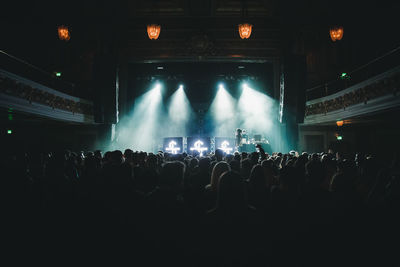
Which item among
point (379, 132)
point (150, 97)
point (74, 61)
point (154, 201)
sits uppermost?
point (74, 61)

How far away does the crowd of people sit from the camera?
11.0 ft

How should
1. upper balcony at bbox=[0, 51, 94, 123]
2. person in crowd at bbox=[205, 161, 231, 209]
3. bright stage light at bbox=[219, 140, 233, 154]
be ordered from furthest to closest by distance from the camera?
1. bright stage light at bbox=[219, 140, 233, 154]
2. upper balcony at bbox=[0, 51, 94, 123]
3. person in crowd at bbox=[205, 161, 231, 209]

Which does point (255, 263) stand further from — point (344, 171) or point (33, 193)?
point (33, 193)

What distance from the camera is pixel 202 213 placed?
4676 millimetres

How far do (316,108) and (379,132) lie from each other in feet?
18.1

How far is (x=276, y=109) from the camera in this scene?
1459cm

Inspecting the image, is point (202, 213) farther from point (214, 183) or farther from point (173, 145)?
point (173, 145)

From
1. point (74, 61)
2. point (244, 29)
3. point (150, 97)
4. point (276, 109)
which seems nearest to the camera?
point (244, 29)

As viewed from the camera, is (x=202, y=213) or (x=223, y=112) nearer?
(x=202, y=213)

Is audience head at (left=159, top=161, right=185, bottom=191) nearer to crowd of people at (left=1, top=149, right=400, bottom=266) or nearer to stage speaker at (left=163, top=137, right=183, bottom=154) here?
crowd of people at (left=1, top=149, right=400, bottom=266)

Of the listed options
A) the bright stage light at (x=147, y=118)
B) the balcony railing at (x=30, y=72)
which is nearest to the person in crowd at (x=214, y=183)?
the balcony railing at (x=30, y=72)

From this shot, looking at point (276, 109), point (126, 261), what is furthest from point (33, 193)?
point (276, 109)

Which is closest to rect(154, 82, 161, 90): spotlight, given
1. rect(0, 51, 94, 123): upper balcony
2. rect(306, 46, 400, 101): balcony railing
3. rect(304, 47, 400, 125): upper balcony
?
rect(0, 51, 94, 123): upper balcony

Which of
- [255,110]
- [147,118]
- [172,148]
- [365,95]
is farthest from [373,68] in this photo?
[147,118]
